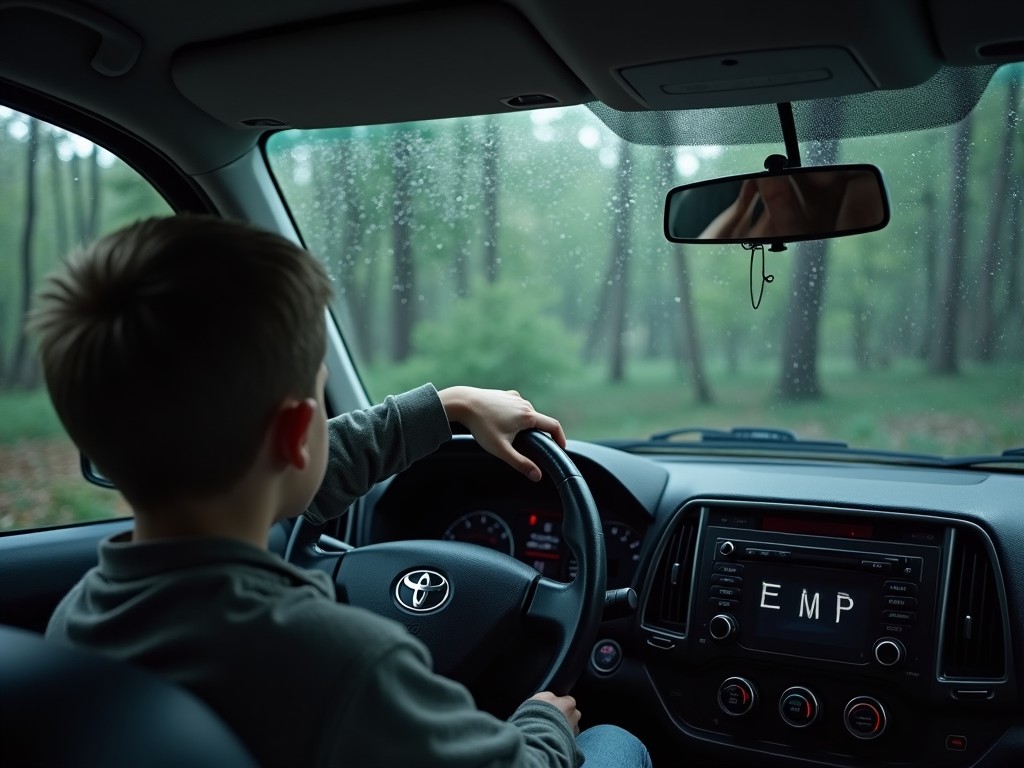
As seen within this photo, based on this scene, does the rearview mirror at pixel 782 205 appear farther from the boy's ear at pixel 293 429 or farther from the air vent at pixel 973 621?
the boy's ear at pixel 293 429

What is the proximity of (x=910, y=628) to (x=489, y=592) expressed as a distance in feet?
3.84

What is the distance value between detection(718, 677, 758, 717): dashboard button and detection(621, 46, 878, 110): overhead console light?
1.63 meters

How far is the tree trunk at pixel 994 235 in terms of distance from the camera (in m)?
3.28

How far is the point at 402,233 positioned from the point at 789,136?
78.3 inches

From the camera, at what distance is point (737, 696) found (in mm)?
2912

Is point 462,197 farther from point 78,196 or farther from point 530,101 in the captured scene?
point 78,196

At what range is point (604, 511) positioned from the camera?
3260 mm

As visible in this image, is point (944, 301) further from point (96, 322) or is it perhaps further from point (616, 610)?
point (96, 322)

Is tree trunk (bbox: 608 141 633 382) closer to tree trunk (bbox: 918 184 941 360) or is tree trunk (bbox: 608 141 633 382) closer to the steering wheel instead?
tree trunk (bbox: 918 184 941 360)

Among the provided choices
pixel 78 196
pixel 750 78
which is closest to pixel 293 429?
pixel 750 78

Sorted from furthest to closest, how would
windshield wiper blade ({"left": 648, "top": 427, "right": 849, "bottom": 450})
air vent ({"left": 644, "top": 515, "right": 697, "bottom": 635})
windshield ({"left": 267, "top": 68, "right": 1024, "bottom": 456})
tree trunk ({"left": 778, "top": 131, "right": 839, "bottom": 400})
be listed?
tree trunk ({"left": 778, "top": 131, "right": 839, "bottom": 400})
windshield wiper blade ({"left": 648, "top": 427, "right": 849, "bottom": 450})
windshield ({"left": 267, "top": 68, "right": 1024, "bottom": 456})
air vent ({"left": 644, "top": 515, "right": 697, "bottom": 635})

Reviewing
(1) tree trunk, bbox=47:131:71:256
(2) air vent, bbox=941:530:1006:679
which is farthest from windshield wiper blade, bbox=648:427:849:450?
(1) tree trunk, bbox=47:131:71:256

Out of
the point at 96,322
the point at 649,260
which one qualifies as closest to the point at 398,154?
the point at 649,260

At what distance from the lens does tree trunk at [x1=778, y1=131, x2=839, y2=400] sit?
3654 mm
